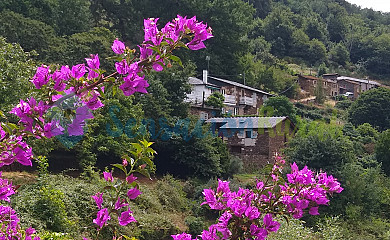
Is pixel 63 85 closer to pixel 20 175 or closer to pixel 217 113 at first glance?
pixel 20 175

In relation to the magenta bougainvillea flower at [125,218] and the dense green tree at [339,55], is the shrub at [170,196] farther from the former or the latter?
the dense green tree at [339,55]

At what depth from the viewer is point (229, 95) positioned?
35250 mm

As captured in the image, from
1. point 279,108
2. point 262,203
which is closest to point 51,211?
point 262,203

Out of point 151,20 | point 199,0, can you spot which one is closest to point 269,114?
point 199,0

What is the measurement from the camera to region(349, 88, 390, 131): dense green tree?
4159cm

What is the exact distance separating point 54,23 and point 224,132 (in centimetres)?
1510

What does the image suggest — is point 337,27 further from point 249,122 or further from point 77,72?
point 77,72

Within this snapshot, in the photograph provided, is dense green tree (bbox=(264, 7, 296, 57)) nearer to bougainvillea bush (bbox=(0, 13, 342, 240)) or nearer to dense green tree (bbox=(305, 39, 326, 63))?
dense green tree (bbox=(305, 39, 326, 63))

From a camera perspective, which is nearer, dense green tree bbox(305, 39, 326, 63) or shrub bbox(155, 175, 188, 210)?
shrub bbox(155, 175, 188, 210)

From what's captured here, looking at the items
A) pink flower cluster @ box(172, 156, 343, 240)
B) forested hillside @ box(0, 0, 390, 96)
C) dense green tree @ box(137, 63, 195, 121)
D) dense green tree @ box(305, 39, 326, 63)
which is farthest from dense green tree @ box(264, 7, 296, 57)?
pink flower cluster @ box(172, 156, 343, 240)

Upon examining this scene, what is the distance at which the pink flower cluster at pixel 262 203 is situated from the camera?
7.95 ft

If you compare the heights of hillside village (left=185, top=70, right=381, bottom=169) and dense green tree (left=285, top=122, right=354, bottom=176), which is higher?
hillside village (left=185, top=70, right=381, bottom=169)

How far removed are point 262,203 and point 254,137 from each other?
2478cm

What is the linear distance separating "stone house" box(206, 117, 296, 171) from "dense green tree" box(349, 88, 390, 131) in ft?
53.1
